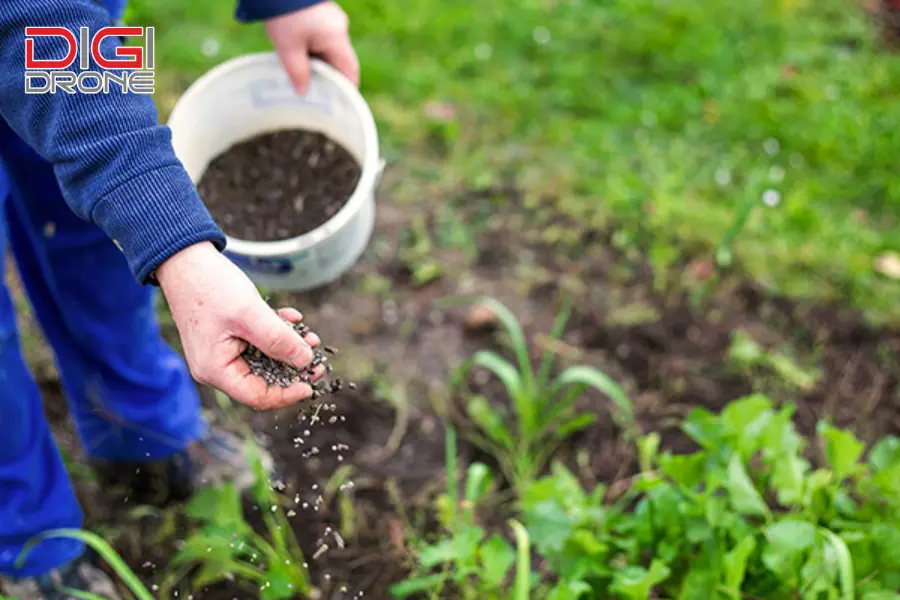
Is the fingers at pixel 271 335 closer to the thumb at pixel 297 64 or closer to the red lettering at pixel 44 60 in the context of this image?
the red lettering at pixel 44 60

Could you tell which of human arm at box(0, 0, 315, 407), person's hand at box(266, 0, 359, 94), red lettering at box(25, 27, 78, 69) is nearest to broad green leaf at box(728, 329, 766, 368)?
person's hand at box(266, 0, 359, 94)

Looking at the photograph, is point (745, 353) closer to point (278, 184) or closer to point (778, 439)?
point (778, 439)

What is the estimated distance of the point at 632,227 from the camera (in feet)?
8.30

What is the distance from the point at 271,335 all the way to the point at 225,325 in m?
0.06

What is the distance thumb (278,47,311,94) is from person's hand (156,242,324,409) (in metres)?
0.64

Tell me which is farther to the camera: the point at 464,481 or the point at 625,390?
the point at 625,390

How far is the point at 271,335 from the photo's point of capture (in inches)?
38.8

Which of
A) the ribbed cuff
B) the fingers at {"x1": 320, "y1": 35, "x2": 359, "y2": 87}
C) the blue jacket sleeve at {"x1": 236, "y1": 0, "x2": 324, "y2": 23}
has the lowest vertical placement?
the fingers at {"x1": 320, "y1": 35, "x2": 359, "y2": 87}

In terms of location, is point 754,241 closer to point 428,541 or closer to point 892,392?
point 892,392

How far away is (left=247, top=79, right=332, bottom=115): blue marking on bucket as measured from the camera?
165 cm

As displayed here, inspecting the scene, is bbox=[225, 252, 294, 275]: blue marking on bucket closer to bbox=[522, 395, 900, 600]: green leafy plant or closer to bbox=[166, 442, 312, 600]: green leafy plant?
bbox=[166, 442, 312, 600]: green leafy plant

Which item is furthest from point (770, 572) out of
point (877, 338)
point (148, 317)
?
point (148, 317)

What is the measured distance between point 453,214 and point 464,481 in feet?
3.03

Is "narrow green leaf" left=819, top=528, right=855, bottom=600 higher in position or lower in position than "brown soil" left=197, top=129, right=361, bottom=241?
lower
